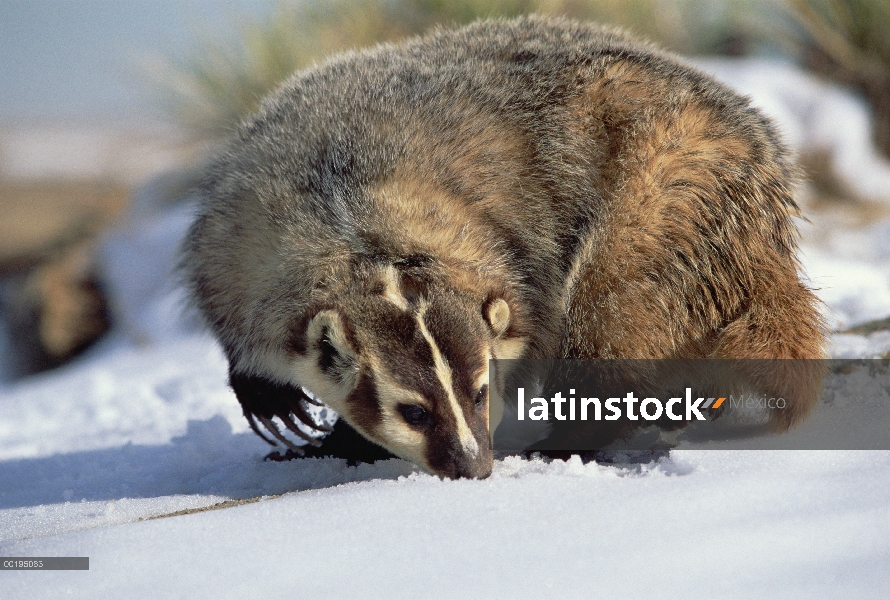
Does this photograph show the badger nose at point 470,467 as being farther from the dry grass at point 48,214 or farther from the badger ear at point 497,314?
the dry grass at point 48,214

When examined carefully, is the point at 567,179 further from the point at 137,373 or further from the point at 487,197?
the point at 137,373

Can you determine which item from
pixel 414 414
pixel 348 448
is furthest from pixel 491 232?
pixel 348 448

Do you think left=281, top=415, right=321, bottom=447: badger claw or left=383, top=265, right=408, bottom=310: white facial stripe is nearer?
left=383, top=265, right=408, bottom=310: white facial stripe

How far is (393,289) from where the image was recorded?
9.74 ft

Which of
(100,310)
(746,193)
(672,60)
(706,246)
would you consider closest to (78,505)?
(706,246)

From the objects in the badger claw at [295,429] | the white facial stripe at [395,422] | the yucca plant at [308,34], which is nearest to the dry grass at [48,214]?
the yucca plant at [308,34]

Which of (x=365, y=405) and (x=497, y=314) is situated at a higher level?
(x=497, y=314)

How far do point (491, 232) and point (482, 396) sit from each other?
705 millimetres

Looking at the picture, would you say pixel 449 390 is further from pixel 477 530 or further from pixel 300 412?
pixel 300 412

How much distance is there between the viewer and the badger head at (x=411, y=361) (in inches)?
112

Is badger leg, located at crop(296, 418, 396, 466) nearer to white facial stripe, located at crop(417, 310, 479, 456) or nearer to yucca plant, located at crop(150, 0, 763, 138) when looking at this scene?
white facial stripe, located at crop(417, 310, 479, 456)

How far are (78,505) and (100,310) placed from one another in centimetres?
699

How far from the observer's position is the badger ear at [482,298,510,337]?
10.1 feet

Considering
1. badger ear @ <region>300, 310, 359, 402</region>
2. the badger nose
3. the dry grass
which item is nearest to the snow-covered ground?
the badger nose
